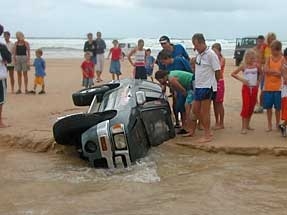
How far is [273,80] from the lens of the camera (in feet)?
30.6

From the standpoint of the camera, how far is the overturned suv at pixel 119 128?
711 centimetres

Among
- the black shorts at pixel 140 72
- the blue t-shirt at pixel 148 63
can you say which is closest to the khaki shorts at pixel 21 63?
the black shorts at pixel 140 72

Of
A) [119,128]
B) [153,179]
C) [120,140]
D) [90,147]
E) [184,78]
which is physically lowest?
[153,179]

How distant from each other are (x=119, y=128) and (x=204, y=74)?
2.03m

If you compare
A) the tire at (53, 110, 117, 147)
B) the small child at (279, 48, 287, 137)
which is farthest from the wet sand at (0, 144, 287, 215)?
the small child at (279, 48, 287, 137)

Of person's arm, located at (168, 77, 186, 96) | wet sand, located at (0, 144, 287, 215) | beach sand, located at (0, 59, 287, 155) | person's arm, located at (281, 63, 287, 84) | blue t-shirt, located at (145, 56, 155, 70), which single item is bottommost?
wet sand, located at (0, 144, 287, 215)

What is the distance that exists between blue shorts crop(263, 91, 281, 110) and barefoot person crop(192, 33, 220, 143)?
115 cm

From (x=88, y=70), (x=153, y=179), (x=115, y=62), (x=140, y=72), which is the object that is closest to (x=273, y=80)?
(x=153, y=179)

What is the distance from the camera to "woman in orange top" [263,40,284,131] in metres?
9.29

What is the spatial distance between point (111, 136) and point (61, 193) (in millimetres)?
1030

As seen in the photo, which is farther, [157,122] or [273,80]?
[273,80]

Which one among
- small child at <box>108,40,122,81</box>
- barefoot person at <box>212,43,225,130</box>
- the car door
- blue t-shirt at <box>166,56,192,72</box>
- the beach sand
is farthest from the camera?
small child at <box>108,40,122,81</box>

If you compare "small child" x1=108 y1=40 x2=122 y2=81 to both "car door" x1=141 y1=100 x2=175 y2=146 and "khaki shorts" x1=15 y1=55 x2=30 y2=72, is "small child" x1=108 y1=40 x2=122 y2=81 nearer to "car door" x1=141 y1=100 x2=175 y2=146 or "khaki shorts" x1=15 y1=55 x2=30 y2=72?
"khaki shorts" x1=15 y1=55 x2=30 y2=72

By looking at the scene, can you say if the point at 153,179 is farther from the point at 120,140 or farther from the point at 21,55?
the point at 21,55
